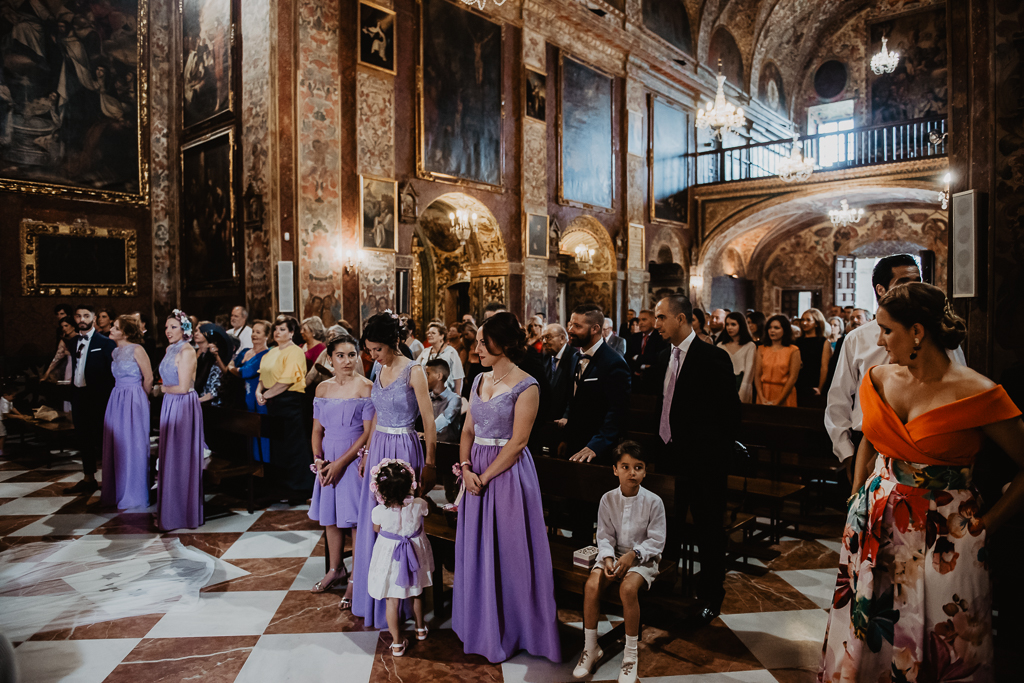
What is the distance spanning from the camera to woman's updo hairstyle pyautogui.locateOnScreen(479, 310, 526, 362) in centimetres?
320

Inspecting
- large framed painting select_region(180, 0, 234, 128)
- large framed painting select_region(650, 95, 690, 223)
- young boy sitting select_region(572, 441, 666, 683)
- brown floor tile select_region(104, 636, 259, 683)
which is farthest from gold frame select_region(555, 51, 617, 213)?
brown floor tile select_region(104, 636, 259, 683)

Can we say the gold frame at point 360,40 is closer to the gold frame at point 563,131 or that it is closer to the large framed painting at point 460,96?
the large framed painting at point 460,96

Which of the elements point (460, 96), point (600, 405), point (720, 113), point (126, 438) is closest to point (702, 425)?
point (600, 405)

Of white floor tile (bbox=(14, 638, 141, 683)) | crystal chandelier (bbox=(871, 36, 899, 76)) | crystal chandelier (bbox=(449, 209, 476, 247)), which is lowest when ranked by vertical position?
white floor tile (bbox=(14, 638, 141, 683))

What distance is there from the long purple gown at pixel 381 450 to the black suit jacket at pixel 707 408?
→ 1578 millimetres

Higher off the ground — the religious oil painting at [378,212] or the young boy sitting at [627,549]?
the religious oil painting at [378,212]

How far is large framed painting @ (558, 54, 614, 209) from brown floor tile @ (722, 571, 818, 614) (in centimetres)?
1140

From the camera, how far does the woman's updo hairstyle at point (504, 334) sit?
320cm

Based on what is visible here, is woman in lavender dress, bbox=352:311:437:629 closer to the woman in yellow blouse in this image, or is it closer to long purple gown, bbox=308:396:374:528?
long purple gown, bbox=308:396:374:528

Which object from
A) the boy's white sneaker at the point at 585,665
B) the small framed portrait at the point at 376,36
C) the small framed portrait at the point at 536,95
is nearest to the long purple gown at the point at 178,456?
the boy's white sneaker at the point at 585,665

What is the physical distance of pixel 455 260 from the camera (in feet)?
50.9

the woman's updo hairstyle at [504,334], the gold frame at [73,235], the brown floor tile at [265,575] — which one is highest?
the gold frame at [73,235]

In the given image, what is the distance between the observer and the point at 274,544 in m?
5.15

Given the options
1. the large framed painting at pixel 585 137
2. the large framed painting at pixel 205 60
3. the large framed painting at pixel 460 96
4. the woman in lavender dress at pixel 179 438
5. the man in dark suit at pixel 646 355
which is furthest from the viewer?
the large framed painting at pixel 585 137
